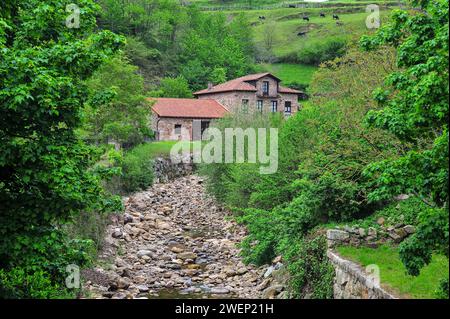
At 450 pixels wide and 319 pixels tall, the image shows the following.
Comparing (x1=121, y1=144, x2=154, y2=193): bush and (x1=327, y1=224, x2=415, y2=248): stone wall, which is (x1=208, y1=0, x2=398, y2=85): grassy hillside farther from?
(x1=327, y1=224, x2=415, y2=248): stone wall

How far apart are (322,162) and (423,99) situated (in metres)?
9.88

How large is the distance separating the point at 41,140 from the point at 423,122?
7.61m

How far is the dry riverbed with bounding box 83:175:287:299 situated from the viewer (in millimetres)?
18375

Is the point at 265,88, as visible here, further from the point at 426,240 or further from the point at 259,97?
the point at 426,240

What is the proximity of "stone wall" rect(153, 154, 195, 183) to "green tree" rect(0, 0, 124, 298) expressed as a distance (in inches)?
1106

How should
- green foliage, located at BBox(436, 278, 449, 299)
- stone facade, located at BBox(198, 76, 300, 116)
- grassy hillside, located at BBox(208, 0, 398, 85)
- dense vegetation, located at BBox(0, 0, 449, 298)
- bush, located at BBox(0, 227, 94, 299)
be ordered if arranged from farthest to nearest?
grassy hillside, located at BBox(208, 0, 398, 85) < stone facade, located at BBox(198, 76, 300, 116) < bush, located at BBox(0, 227, 94, 299) < dense vegetation, located at BBox(0, 0, 449, 298) < green foliage, located at BBox(436, 278, 449, 299)

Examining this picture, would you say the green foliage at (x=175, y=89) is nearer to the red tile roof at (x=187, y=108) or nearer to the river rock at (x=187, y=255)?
the red tile roof at (x=187, y=108)

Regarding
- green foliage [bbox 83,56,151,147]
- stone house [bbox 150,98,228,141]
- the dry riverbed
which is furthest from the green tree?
stone house [bbox 150,98,228,141]

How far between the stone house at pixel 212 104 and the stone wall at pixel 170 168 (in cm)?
749

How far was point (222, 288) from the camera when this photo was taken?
18.8 metres

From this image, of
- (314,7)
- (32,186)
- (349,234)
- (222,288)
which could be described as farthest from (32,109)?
(314,7)

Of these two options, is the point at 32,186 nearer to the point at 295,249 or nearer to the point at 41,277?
the point at 41,277

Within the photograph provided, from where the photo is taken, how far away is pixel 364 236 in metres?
15.3
